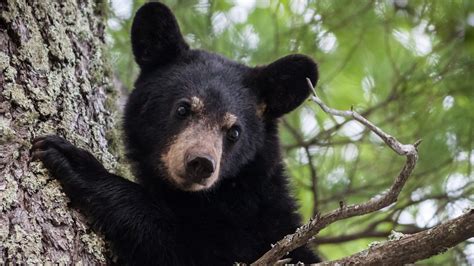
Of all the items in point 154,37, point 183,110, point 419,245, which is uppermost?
point 154,37

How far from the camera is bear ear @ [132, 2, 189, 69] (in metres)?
4.62

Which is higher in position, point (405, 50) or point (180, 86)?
point (405, 50)

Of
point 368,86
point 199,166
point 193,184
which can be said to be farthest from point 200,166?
point 368,86

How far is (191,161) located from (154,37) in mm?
1246

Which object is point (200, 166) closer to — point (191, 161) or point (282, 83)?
point (191, 161)

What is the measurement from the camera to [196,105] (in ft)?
13.9

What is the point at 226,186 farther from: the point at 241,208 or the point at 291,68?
the point at 291,68

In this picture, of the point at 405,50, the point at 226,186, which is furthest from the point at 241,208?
the point at 405,50

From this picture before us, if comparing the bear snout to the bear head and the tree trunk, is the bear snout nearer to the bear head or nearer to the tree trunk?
the bear head

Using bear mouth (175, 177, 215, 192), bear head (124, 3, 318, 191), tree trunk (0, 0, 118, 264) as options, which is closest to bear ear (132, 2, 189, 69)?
bear head (124, 3, 318, 191)

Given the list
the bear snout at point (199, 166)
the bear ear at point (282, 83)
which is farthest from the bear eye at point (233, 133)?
the bear snout at point (199, 166)

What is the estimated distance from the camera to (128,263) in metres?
3.71

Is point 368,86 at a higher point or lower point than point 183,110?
higher

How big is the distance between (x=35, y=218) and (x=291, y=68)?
215cm
